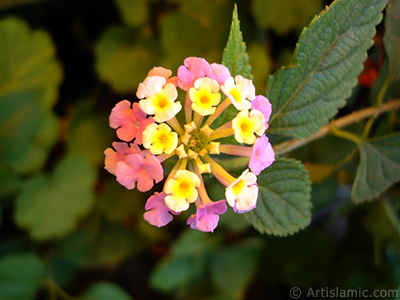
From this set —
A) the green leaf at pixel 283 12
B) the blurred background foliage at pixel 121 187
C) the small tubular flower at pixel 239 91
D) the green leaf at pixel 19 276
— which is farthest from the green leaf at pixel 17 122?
the small tubular flower at pixel 239 91

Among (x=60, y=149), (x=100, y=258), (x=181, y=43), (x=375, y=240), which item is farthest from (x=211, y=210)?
(x=60, y=149)

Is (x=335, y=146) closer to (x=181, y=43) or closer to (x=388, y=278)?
(x=388, y=278)

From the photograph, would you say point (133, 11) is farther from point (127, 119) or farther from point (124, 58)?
point (127, 119)

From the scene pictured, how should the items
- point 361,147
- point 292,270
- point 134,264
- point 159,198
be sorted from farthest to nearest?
point 134,264 < point 292,270 < point 361,147 < point 159,198

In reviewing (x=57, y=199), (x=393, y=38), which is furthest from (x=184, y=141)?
(x=57, y=199)

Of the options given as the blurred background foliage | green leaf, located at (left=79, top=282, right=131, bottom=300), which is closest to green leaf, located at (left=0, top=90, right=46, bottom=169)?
the blurred background foliage
